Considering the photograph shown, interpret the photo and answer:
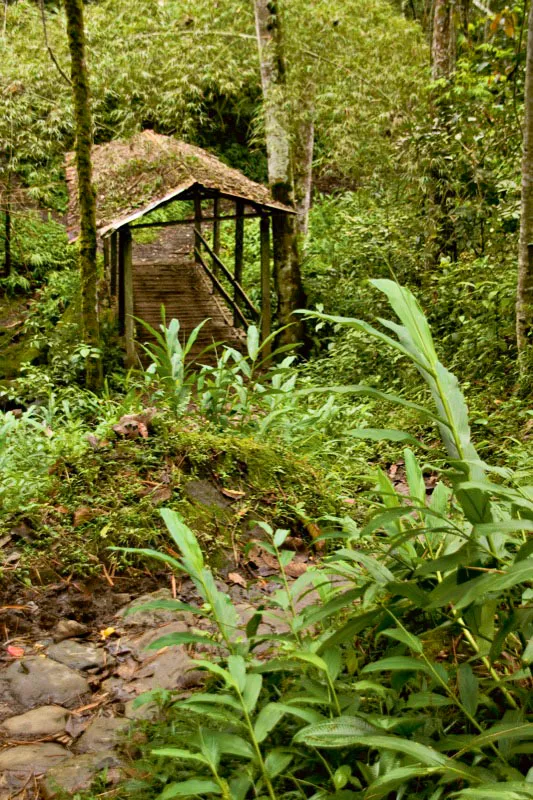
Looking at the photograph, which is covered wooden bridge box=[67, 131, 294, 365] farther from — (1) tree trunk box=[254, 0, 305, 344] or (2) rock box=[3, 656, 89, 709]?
(2) rock box=[3, 656, 89, 709]

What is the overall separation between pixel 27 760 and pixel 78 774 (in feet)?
0.82

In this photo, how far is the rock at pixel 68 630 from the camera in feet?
9.74

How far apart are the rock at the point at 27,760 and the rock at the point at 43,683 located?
12.1 inches

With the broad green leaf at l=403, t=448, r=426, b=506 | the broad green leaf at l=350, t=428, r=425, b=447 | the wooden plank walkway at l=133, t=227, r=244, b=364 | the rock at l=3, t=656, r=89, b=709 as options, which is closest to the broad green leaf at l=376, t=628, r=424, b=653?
the broad green leaf at l=350, t=428, r=425, b=447

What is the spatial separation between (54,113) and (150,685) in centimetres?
1472

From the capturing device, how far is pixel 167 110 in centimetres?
1734

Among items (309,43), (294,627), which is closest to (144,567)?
(294,627)

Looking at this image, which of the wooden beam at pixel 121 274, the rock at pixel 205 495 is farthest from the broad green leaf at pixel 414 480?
the wooden beam at pixel 121 274

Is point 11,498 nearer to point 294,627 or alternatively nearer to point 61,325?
point 294,627

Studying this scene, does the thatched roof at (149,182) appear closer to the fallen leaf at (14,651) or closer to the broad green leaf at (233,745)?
the fallen leaf at (14,651)

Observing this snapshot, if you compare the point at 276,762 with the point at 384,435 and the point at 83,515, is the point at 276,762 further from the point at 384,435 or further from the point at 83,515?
the point at 83,515

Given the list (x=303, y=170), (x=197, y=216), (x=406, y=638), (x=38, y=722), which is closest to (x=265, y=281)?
(x=197, y=216)

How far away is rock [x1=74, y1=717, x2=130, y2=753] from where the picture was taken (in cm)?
219

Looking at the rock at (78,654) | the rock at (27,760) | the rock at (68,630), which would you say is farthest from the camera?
the rock at (68,630)
